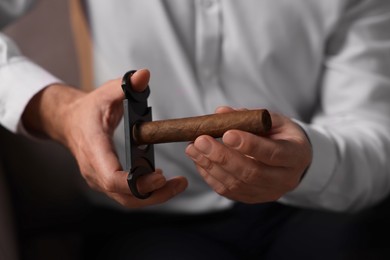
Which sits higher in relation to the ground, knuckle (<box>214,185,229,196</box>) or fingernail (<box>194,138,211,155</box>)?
fingernail (<box>194,138,211,155</box>)

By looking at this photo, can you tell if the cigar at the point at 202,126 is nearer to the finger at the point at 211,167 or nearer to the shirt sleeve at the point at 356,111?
the finger at the point at 211,167

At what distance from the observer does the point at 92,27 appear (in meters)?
0.86

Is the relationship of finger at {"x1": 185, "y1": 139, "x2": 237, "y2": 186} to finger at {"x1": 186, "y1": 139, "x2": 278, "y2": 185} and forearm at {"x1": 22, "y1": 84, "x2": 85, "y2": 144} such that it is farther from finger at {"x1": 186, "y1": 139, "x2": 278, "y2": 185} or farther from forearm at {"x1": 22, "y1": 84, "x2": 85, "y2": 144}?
forearm at {"x1": 22, "y1": 84, "x2": 85, "y2": 144}

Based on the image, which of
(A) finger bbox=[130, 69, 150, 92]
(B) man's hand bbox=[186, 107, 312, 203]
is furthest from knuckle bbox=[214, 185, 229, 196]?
(A) finger bbox=[130, 69, 150, 92]

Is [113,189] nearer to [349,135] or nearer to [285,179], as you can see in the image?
[285,179]

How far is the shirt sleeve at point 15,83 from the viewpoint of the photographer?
77cm

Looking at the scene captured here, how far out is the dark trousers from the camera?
31.9 inches

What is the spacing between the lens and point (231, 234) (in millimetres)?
857

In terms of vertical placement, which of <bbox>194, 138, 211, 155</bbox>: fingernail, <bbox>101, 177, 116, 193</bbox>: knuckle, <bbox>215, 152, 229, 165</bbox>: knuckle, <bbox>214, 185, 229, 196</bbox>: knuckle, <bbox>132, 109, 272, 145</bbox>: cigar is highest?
<bbox>132, 109, 272, 145</bbox>: cigar

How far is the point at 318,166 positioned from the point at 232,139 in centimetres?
23

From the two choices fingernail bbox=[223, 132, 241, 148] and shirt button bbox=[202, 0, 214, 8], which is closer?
fingernail bbox=[223, 132, 241, 148]

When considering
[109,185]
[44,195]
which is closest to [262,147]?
[109,185]

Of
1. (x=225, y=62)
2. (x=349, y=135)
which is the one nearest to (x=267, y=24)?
(x=225, y=62)

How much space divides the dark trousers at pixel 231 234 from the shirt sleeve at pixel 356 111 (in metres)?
0.04
